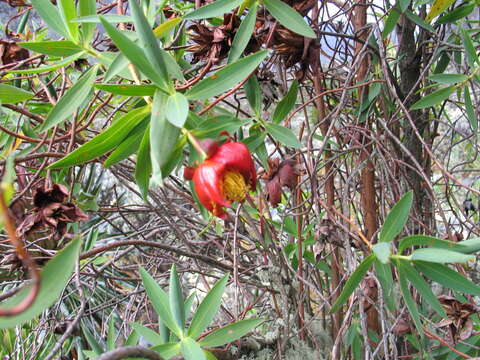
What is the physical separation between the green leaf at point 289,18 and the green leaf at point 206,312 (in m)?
0.35

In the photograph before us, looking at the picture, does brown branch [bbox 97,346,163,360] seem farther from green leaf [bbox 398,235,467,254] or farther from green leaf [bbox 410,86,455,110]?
green leaf [bbox 410,86,455,110]

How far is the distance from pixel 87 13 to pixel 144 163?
228 mm

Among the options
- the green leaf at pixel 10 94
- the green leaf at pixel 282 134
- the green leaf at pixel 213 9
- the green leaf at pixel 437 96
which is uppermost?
the green leaf at pixel 213 9

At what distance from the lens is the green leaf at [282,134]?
0.65 m

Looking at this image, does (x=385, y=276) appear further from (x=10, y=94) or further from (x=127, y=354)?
(x=10, y=94)

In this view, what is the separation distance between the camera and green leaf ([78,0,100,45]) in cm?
59

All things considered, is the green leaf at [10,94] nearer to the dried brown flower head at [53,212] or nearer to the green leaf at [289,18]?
the dried brown flower head at [53,212]

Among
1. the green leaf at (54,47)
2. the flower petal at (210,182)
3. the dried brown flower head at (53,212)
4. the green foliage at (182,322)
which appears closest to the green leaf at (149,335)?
the green foliage at (182,322)

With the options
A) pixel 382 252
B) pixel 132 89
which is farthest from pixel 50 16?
pixel 382 252

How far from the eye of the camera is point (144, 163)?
54 centimetres

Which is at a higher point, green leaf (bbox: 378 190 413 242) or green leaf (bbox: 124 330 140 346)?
green leaf (bbox: 378 190 413 242)

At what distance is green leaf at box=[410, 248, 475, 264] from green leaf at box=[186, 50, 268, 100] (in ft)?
0.99

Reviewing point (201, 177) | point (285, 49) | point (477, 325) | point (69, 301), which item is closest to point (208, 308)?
point (201, 177)

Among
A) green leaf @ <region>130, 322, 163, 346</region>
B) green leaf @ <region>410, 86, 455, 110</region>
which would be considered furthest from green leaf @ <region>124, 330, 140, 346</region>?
green leaf @ <region>410, 86, 455, 110</region>
